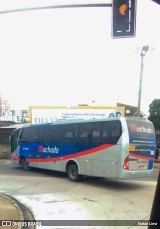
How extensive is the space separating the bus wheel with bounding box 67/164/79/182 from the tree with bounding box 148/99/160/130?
41697 mm

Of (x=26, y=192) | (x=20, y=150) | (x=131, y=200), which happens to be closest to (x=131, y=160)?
(x=131, y=200)

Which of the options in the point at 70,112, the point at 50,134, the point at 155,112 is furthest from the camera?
the point at 155,112

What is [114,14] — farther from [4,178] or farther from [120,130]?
[4,178]

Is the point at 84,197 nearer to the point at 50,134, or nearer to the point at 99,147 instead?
the point at 99,147

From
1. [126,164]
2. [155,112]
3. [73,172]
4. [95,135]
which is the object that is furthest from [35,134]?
[155,112]

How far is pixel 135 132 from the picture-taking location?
13742 millimetres

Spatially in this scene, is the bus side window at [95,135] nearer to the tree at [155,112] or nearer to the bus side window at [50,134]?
the bus side window at [50,134]

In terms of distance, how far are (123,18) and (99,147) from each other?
25.3 ft

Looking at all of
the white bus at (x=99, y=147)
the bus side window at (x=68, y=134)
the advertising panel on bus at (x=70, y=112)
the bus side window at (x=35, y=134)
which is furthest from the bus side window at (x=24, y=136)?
the advertising panel on bus at (x=70, y=112)

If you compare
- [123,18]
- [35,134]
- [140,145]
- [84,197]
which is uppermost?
[123,18]

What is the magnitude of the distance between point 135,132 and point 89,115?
18506 millimetres

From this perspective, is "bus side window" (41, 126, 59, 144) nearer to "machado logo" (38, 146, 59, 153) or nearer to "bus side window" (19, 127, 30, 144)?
"machado logo" (38, 146, 59, 153)

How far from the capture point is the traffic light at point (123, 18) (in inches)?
289

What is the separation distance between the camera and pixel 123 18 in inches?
293
